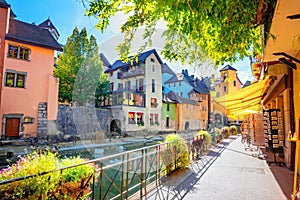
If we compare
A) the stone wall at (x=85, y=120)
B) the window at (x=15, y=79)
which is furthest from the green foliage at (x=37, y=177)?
the stone wall at (x=85, y=120)

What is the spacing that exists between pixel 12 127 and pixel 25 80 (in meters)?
3.33

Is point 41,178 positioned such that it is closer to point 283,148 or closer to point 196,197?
point 196,197

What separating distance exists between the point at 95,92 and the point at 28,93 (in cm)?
659

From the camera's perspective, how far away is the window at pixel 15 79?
13.6 m

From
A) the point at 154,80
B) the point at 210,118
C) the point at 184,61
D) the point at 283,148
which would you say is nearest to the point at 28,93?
the point at 154,80

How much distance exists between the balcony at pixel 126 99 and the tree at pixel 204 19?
54.9ft

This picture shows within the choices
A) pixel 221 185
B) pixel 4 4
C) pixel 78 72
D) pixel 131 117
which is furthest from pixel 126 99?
pixel 221 185

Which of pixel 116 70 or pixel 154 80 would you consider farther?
pixel 116 70

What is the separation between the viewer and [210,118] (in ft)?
106

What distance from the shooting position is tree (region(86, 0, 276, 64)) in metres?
2.09

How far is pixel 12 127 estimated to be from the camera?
13586 mm

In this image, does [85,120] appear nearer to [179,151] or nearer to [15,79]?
[15,79]

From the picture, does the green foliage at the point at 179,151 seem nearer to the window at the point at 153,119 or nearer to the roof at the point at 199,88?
the window at the point at 153,119

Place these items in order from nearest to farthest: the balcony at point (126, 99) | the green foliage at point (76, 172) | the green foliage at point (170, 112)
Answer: the green foliage at point (76, 172), the balcony at point (126, 99), the green foliage at point (170, 112)
